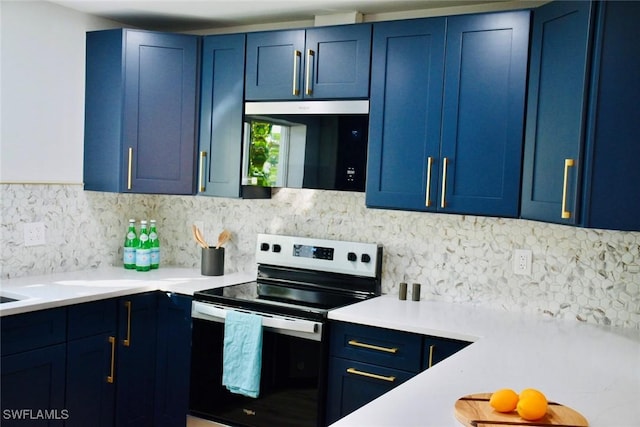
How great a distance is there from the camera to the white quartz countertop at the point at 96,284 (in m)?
2.79

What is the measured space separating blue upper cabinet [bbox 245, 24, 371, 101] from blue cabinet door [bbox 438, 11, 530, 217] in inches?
17.1

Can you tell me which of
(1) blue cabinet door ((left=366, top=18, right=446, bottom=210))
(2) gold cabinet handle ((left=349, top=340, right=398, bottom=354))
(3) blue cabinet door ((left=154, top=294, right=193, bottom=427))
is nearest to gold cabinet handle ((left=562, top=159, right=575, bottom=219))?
(1) blue cabinet door ((left=366, top=18, right=446, bottom=210))

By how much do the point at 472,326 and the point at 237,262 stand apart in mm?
1583

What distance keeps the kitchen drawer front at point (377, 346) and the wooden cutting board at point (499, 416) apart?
0.95 metres

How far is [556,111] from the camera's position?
2.52 meters

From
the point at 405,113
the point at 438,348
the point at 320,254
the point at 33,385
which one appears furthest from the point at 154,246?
the point at 438,348

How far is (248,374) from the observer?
115 inches

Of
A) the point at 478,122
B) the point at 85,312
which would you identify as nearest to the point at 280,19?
the point at 478,122

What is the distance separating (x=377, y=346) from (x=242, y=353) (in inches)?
25.3

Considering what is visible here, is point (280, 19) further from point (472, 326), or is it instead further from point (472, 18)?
point (472, 326)

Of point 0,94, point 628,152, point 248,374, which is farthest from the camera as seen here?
point 0,94

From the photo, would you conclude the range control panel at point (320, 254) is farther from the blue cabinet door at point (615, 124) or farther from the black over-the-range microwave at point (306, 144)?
the blue cabinet door at point (615, 124)

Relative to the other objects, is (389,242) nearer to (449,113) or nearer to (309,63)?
(449,113)

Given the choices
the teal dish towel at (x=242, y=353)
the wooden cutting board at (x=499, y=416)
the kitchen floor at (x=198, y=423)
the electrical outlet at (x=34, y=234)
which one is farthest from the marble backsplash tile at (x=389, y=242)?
the wooden cutting board at (x=499, y=416)
